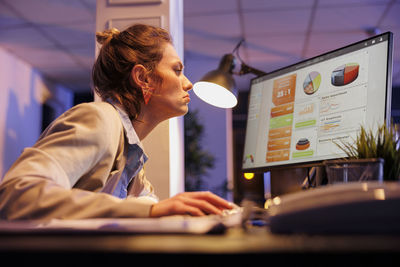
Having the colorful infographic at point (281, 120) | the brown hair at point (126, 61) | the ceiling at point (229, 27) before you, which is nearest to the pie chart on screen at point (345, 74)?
the colorful infographic at point (281, 120)

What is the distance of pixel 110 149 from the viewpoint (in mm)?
786

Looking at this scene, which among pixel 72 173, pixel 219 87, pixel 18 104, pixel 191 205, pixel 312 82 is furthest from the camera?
pixel 18 104

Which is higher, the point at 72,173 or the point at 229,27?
the point at 229,27

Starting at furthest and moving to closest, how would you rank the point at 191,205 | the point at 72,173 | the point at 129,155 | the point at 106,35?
the point at 106,35, the point at 129,155, the point at 72,173, the point at 191,205

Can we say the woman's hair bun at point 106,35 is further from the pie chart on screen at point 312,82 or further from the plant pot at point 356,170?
the plant pot at point 356,170

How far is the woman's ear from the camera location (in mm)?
1133

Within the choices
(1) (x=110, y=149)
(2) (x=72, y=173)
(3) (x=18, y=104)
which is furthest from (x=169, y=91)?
(3) (x=18, y=104)

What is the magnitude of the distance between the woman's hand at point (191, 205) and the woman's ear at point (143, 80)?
2.02 ft

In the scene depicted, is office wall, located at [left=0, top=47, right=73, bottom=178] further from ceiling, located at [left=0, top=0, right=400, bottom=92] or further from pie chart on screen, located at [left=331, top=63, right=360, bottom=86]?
pie chart on screen, located at [left=331, top=63, right=360, bottom=86]

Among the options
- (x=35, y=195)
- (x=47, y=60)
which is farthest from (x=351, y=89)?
(x=47, y=60)

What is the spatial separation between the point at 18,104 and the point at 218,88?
3.75 meters

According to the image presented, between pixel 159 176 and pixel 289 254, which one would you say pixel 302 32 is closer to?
Result: pixel 159 176

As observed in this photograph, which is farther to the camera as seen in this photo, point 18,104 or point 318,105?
→ point 18,104

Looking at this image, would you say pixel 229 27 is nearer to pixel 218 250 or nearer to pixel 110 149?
pixel 110 149
